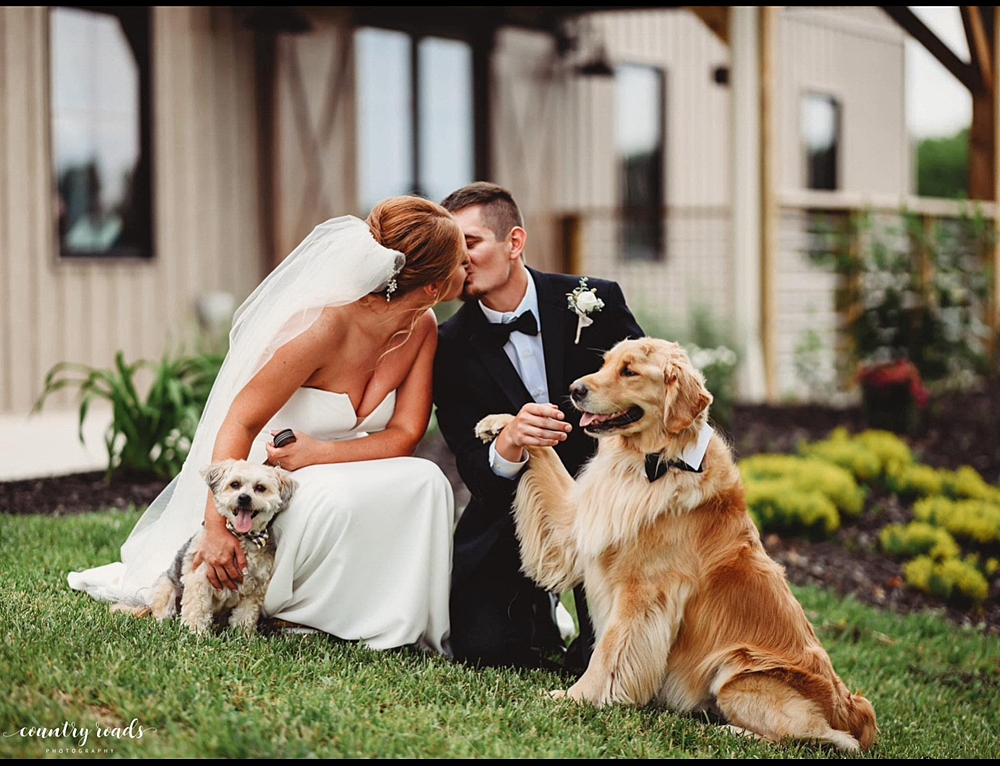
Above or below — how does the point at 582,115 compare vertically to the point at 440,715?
above

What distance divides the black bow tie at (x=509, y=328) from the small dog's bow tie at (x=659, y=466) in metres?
0.81

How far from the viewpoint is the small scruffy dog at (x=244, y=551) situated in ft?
11.8

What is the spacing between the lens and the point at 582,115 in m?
13.0

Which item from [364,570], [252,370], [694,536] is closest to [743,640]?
[694,536]

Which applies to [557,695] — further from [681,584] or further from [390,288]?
[390,288]

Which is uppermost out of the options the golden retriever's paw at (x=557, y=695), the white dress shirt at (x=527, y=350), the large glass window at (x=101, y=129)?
the large glass window at (x=101, y=129)

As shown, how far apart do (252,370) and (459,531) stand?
100 cm

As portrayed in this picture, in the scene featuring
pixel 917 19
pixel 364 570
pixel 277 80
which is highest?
pixel 917 19

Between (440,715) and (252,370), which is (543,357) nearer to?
(252,370)

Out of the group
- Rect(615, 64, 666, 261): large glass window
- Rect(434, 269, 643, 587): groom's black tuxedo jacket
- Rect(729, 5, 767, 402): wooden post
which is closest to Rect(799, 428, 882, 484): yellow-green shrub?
Rect(729, 5, 767, 402): wooden post

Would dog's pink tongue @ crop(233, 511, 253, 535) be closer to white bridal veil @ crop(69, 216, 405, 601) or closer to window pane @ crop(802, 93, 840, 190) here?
white bridal veil @ crop(69, 216, 405, 601)

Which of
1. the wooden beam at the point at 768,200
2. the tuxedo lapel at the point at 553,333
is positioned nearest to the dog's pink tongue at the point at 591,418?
the tuxedo lapel at the point at 553,333

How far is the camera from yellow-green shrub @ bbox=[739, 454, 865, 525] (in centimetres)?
715

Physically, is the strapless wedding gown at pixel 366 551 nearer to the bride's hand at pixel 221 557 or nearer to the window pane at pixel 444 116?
the bride's hand at pixel 221 557
